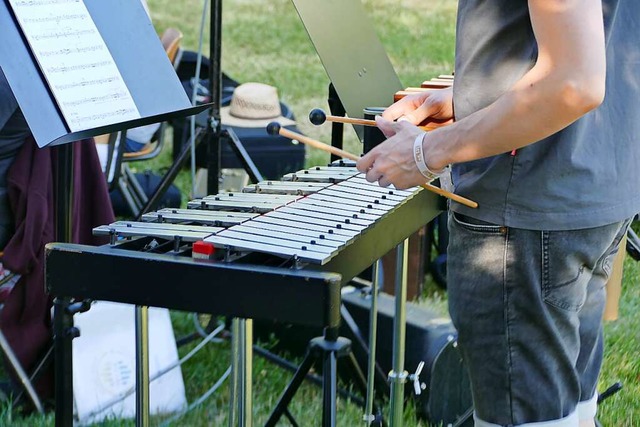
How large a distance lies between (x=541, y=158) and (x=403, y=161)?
10.1 inches

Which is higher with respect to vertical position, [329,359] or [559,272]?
[559,272]

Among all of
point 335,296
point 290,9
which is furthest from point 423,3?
point 335,296

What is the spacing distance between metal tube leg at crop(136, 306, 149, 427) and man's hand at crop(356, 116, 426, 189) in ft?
1.81

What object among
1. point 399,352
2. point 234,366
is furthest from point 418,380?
point 234,366

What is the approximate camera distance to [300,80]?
894cm

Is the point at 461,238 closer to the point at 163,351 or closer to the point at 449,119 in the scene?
the point at 449,119

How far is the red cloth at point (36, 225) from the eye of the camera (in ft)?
10.4

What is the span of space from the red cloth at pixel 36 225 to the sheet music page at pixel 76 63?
1.94 feet

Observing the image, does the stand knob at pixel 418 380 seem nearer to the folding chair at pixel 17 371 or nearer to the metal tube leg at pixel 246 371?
the metal tube leg at pixel 246 371

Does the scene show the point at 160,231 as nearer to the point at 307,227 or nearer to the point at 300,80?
the point at 307,227

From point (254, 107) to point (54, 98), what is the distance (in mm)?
3076

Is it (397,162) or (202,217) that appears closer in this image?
(397,162)

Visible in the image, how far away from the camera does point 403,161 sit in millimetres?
1864

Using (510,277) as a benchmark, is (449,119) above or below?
above
